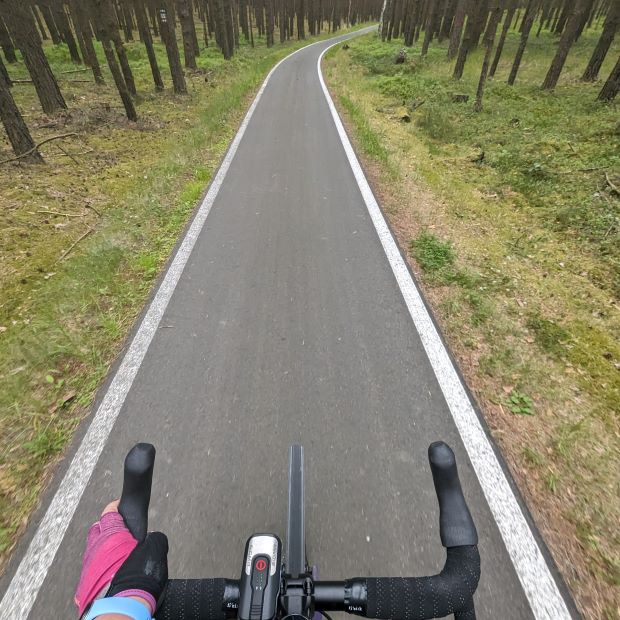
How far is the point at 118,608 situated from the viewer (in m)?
1.31

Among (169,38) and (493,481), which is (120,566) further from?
(169,38)

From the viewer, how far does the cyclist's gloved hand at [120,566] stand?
1517 millimetres

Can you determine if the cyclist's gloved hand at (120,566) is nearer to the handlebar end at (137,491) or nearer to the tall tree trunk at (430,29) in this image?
the handlebar end at (137,491)

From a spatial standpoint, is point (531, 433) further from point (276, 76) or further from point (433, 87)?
point (276, 76)

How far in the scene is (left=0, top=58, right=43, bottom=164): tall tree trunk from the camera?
691cm

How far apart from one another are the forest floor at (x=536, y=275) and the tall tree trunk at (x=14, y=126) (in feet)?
24.1

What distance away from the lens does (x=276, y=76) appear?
19781mm

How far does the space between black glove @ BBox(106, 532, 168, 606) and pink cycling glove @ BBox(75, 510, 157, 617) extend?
0.02 meters

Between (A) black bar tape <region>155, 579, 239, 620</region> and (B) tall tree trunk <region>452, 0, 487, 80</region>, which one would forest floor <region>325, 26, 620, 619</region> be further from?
(B) tall tree trunk <region>452, 0, 487, 80</region>

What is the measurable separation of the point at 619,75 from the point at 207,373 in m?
15.2

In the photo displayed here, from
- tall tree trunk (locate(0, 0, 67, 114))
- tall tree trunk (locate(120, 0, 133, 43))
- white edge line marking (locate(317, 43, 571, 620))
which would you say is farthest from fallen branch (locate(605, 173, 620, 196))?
tall tree trunk (locate(120, 0, 133, 43))

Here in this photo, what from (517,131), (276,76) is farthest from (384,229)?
(276,76)

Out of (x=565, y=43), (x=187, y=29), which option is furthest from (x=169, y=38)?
(x=565, y=43)

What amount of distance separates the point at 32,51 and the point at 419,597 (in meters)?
14.0
